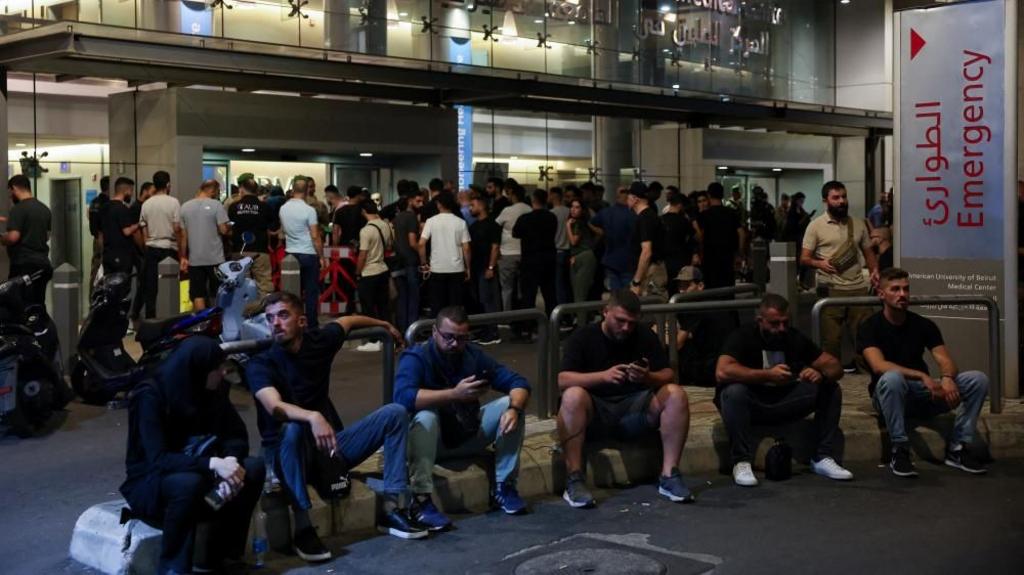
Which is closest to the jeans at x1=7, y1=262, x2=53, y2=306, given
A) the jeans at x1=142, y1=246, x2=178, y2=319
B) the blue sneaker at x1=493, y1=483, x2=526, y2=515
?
the jeans at x1=142, y1=246, x2=178, y2=319

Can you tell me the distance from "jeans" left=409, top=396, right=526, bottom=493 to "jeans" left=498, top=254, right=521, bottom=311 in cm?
810

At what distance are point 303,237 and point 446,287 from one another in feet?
5.59

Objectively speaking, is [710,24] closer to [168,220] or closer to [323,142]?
[323,142]

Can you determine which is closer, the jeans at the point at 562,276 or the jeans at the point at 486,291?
the jeans at the point at 486,291

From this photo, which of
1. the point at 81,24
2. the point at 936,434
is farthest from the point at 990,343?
the point at 81,24

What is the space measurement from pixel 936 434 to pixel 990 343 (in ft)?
3.25

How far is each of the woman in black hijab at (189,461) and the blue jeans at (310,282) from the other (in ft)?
26.1

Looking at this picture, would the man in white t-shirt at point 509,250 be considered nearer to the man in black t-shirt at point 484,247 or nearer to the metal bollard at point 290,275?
the man in black t-shirt at point 484,247

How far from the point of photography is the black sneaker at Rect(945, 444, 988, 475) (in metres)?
9.13

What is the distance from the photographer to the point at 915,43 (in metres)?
11.3


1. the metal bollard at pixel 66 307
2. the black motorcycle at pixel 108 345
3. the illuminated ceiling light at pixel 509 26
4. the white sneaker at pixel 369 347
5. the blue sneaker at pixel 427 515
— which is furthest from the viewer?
the illuminated ceiling light at pixel 509 26

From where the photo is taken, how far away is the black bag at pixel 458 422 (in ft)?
25.9

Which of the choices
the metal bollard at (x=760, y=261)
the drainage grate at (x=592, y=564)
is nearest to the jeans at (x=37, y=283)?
the drainage grate at (x=592, y=564)

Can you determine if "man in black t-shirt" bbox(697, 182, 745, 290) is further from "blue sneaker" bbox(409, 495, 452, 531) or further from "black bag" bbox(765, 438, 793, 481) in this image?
"blue sneaker" bbox(409, 495, 452, 531)
